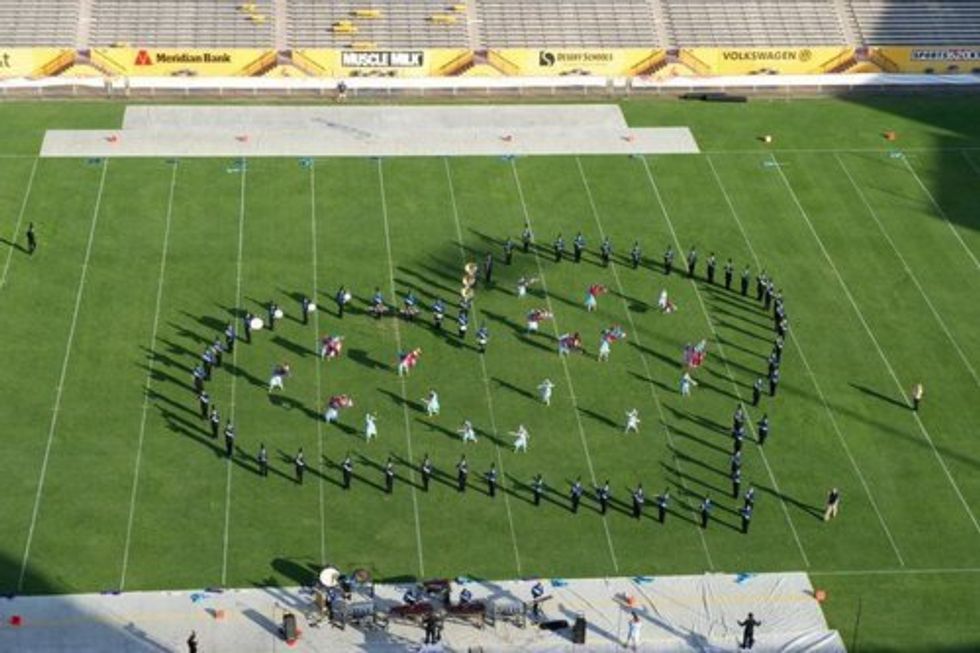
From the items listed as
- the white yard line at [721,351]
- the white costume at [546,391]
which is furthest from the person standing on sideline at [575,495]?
the white yard line at [721,351]

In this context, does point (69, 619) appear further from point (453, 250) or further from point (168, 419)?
point (453, 250)

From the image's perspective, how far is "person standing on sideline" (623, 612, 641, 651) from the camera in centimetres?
4153

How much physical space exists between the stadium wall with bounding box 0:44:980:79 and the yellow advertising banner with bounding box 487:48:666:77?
0.04 metres

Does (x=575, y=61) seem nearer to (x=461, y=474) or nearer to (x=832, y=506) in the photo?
(x=461, y=474)

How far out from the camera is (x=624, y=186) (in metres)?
62.9

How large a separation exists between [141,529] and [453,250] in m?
17.4

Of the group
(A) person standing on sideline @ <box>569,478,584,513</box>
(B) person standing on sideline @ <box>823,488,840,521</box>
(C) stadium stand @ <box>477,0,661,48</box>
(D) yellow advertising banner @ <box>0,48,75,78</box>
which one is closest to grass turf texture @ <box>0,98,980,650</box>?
(B) person standing on sideline @ <box>823,488,840,521</box>

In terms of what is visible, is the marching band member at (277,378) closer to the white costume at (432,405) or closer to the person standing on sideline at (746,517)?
the white costume at (432,405)

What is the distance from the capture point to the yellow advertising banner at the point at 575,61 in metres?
72.1

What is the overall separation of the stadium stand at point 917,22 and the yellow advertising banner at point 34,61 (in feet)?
111

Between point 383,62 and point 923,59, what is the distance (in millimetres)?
23390

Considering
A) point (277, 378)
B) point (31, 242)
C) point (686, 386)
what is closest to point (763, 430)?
point (686, 386)

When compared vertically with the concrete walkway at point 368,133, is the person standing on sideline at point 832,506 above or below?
below

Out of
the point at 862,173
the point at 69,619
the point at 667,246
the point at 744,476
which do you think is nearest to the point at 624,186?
the point at 667,246
